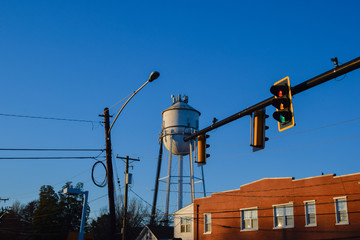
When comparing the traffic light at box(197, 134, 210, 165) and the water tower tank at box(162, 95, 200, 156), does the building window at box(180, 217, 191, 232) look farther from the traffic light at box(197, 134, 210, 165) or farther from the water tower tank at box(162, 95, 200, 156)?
the traffic light at box(197, 134, 210, 165)

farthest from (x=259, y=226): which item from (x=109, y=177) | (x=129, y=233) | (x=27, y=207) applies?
(x=27, y=207)

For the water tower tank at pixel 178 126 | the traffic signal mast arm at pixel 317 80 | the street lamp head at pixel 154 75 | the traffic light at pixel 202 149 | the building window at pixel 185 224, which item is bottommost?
the building window at pixel 185 224

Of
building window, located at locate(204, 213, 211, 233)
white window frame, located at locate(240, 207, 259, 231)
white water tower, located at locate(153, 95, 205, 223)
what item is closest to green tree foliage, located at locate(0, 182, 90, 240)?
white water tower, located at locate(153, 95, 205, 223)

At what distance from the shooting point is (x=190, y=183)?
1750 inches

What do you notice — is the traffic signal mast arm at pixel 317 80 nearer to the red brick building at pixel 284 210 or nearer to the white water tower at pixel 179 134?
the red brick building at pixel 284 210

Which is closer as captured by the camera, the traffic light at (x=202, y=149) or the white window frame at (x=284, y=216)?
the traffic light at (x=202, y=149)

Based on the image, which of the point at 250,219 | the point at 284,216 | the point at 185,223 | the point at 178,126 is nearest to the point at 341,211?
the point at 284,216

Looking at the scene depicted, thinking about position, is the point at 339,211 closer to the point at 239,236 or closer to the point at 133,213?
the point at 239,236

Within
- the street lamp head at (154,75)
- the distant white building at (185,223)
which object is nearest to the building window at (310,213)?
the distant white building at (185,223)

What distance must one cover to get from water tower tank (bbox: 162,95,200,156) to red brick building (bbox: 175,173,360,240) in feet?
26.7

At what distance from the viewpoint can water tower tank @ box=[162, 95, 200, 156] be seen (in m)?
45.1

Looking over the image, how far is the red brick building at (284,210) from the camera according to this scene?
27339 mm

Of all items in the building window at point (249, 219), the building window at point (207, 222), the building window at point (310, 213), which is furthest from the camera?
the building window at point (207, 222)

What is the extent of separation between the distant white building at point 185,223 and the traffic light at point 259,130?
1137 inches
